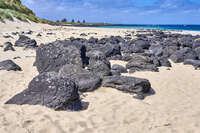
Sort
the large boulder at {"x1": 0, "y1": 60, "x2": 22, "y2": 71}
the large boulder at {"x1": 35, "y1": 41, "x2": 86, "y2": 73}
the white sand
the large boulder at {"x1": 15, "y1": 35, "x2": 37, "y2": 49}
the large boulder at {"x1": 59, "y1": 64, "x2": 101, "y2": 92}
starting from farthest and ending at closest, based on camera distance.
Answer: the large boulder at {"x1": 15, "y1": 35, "x2": 37, "y2": 49}, the large boulder at {"x1": 0, "y1": 60, "x2": 22, "y2": 71}, the large boulder at {"x1": 35, "y1": 41, "x2": 86, "y2": 73}, the large boulder at {"x1": 59, "y1": 64, "x2": 101, "y2": 92}, the white sand

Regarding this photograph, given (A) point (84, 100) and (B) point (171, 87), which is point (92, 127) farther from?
(B) point (171, 87)

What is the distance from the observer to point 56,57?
259 inches

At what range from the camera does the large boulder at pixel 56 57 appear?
21.3ft

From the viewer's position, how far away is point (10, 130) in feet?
10.7

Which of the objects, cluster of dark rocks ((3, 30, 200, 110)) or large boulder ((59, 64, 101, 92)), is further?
large boulder ((59, 64, 101, 92))

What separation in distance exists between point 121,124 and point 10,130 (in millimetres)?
1859

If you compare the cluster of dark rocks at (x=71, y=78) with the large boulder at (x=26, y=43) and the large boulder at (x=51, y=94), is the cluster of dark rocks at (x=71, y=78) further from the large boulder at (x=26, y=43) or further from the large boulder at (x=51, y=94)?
the large boulder at (x=26, y=43)

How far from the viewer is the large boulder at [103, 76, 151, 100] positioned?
5348 millimetres

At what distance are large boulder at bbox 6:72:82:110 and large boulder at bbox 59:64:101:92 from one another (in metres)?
0.96

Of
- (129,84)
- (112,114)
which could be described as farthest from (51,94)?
(129,84)

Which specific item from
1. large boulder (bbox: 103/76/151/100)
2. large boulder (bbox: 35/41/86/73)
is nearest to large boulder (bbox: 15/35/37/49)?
large boulder (bbox: 35/41/86/73)

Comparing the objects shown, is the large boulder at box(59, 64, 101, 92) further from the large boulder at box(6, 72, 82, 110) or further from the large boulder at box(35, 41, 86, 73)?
the large boulder at box(6, 72, 82, 110)

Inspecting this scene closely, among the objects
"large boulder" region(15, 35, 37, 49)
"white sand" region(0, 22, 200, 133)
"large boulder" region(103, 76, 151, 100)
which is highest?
"large boulder" region(15, 35, 37, 49)

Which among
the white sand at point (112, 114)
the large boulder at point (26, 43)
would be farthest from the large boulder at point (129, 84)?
the large boulder at point (26, 43)
